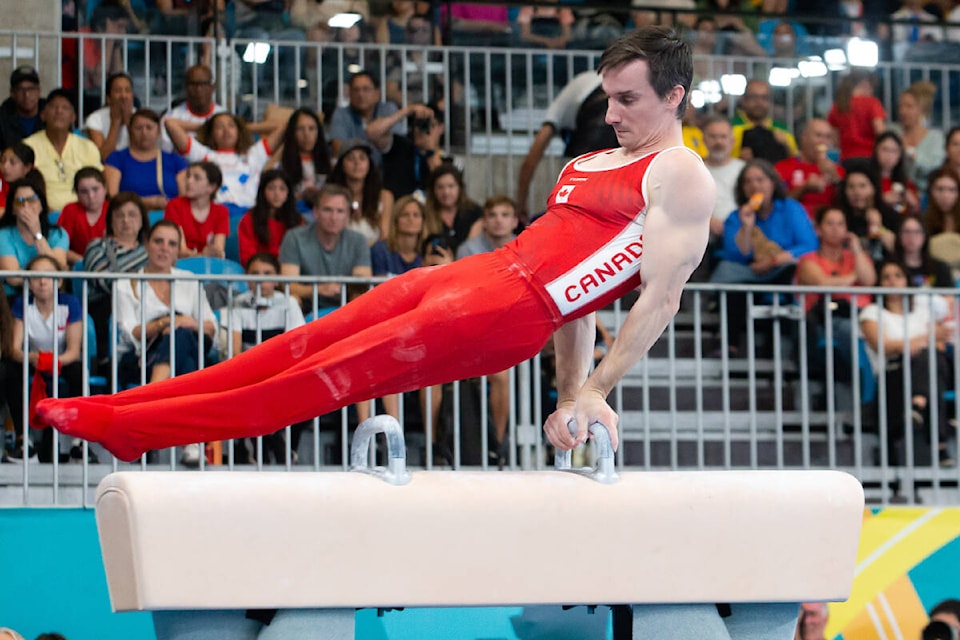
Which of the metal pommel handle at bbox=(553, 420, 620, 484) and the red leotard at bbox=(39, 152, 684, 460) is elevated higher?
the red leotard at bbox=(39, 152, 684, 460)

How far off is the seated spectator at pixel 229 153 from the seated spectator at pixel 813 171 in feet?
9.43

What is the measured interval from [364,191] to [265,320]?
1270 millimetres

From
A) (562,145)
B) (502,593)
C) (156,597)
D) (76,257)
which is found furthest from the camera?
(562,145)

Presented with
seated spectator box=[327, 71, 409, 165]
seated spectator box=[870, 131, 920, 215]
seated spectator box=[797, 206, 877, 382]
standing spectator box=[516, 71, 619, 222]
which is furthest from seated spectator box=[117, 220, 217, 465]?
seated spectator box=[870, 131, 920, 215]

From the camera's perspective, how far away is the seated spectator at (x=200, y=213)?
6.07 meters

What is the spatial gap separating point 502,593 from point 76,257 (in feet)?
12.1

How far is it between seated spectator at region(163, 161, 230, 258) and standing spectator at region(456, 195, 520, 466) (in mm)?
1155

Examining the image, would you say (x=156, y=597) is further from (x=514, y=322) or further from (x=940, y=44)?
(x=940, y=44)

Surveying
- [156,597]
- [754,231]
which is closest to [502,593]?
[156,597]

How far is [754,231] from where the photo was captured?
20.9 ft

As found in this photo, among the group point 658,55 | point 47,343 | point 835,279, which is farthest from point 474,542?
point 835,279

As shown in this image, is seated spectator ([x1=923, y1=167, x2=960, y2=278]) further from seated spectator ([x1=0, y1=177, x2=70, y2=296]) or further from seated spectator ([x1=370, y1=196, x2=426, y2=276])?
seated spectator ([x1=0, y1=177, x2=70, y2=296])

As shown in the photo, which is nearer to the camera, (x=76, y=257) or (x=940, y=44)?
(x=76, y=257)

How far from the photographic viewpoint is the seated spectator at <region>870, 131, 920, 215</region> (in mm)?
7195
